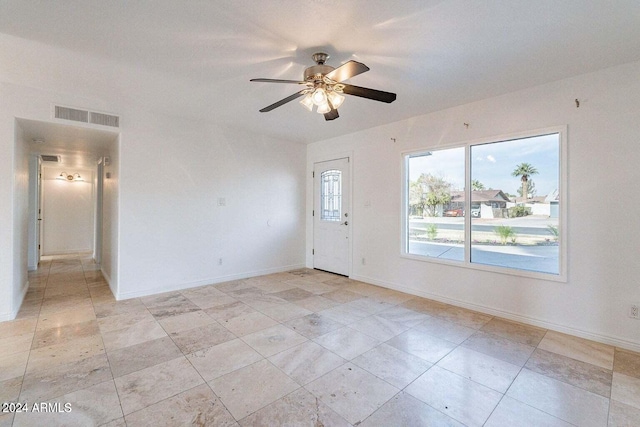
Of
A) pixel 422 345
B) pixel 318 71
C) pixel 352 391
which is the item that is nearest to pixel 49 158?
pixel 318 71

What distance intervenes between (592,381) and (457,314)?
53.4 inches

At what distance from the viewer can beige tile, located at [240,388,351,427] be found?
166cm

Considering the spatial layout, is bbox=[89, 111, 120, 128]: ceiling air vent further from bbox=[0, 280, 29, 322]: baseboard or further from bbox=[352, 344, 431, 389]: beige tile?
bbox=[352, 344, 431, 389]: beige tile

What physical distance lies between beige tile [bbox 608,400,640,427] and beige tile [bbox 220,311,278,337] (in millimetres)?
2677

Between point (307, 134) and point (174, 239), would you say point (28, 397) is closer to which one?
point (174, 239)

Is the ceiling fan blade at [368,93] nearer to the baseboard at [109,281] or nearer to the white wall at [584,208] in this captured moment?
the white wall at [584,208]

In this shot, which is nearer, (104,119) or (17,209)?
(17,209)

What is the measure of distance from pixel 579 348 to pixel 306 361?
8.38 ft

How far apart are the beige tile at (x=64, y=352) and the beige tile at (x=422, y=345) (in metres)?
2.70

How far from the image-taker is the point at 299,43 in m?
2.31

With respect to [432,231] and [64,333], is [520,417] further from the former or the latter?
[64,333]

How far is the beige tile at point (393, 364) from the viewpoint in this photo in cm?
212

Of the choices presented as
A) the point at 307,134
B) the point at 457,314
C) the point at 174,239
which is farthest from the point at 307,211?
the point at 457,314

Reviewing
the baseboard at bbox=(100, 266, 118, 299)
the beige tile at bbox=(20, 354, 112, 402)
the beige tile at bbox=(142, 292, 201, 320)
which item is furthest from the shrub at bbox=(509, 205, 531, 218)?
the baseboard at bbox=(100, 266, 118, 299)
